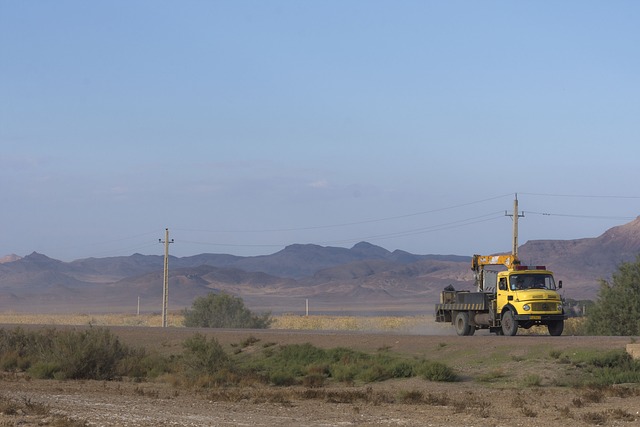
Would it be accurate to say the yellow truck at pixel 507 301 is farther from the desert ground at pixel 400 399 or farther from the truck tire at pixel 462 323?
the desert ground at pixel 400 399

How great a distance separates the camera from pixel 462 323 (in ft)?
148

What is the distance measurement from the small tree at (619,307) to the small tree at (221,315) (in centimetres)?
2752

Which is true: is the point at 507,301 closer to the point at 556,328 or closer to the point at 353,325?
the point at 556,328

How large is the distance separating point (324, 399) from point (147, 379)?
32.1ft

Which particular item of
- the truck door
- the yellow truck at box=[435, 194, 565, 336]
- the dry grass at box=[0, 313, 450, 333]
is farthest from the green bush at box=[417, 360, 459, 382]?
the dry grass at box=[0, 313, 450, 333]

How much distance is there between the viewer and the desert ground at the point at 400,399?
71.3 feet

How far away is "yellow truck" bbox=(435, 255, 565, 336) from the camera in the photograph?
41128mm

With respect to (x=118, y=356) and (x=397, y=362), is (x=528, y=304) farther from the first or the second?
(x=118, y=356)

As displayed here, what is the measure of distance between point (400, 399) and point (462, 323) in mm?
18765

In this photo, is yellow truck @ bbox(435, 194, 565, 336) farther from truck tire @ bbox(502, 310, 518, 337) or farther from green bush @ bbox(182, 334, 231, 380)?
green bush @ bbox(182, 334, 231, 380)

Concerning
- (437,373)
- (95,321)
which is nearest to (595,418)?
(437,373)

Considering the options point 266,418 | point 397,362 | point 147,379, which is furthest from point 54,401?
A: point 397,362

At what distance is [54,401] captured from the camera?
82.0 feet

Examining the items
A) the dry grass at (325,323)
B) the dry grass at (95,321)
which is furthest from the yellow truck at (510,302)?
the dry grass at (95,321)
